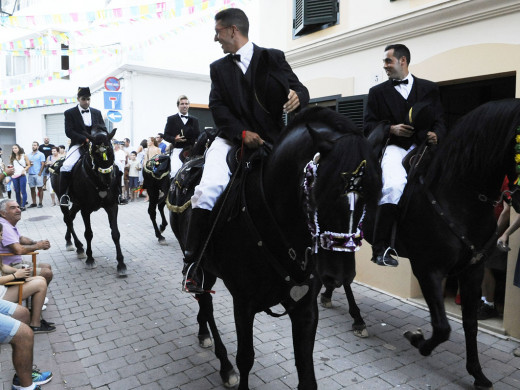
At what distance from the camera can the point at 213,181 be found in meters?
3.17

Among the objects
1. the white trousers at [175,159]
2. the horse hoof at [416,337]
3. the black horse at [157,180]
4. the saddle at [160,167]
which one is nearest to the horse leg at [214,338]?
the horse hoof at [416,337]

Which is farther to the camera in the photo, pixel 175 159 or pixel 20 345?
pixel 175 159

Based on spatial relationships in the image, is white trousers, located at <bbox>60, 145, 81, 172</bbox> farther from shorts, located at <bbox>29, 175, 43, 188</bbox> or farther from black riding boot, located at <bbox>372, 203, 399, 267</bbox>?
shorts, located at <bbox>29, 175, 43, 188</bbox>

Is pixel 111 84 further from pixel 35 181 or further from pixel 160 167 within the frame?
pixel 160 167

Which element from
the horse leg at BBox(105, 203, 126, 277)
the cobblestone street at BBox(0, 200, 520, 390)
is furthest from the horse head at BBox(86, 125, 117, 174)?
the cobblestone street at BBox(0, 200, 520, 390)

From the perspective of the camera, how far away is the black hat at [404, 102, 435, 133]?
416 centimetres

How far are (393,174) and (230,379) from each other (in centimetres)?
257

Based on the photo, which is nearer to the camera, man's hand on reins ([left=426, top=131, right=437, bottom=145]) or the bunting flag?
man's hand on reins ([left=426, top=131, right=437, bottom=145])

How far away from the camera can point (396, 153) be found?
14.4ft

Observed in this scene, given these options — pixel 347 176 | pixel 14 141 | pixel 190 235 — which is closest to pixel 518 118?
pixel 347 176

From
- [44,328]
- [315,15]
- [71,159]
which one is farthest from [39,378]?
[315,15]

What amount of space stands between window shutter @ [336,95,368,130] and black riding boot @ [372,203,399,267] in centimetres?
258

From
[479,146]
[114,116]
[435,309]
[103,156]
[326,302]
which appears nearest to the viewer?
[479,146]

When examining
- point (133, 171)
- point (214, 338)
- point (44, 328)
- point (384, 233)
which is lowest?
point (44, 328)
